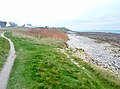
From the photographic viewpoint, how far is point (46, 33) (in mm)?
52531

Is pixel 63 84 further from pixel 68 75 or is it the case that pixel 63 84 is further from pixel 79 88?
pixel 68 75

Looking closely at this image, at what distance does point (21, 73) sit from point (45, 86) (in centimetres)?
336

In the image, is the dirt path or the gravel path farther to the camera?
the gravel path

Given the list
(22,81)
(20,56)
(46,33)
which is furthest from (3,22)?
(22,81)

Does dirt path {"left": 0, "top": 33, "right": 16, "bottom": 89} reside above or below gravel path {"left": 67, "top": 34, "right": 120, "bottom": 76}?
above

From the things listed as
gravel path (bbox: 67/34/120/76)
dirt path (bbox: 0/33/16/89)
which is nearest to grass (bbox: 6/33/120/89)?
dirt path (bbox: 0/33/16/89)

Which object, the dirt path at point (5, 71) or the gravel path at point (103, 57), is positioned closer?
the dirt path at point (5, 71)

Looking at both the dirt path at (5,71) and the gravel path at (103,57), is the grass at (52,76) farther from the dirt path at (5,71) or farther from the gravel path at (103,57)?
the gravel path at (103,57)

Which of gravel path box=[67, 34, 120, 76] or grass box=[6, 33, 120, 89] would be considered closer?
grass box=[6, 33, 120, 89]

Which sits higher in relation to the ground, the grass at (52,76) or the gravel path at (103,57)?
the grass at (52,76)

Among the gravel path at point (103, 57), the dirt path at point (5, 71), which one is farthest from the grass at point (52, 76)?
the gravel path at point (103, 57)

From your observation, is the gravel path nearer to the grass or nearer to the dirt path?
the grass

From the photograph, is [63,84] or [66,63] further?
[66,63]

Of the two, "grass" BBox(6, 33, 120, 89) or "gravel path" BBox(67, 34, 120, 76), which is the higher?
"grass" BBox(6, 33, 120, 89)
